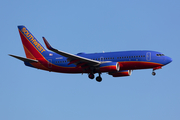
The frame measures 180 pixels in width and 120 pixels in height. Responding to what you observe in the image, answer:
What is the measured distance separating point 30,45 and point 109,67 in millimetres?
17466

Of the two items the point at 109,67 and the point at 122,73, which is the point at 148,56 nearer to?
the point at 109,67

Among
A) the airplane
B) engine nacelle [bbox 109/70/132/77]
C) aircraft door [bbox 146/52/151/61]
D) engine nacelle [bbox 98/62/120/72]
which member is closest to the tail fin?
the airplane

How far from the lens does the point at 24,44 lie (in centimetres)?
6519

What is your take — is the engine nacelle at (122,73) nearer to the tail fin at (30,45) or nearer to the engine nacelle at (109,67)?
the engine nacelle at (109,67)

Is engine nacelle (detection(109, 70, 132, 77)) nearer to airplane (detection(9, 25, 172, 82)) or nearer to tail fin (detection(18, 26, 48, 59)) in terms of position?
airplane (detection(9, 25, 172, 82))

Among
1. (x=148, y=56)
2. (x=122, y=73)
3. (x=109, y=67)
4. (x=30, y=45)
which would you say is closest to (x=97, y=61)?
(x=109, y=67)

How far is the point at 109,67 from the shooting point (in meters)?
55.6

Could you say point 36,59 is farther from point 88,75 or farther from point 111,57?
point 111,57

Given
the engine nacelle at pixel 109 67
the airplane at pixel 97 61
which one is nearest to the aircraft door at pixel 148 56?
the airplane at pixel 97 61

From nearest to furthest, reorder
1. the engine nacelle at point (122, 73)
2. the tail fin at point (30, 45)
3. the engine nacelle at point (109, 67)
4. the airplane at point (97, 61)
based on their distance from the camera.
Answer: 1. the engine nacelle at point (109, 67)
2. the airplane at point (97, 61)
3. the engine nacelle at point (122, 73)
4. the tail fin at point (30, 45)

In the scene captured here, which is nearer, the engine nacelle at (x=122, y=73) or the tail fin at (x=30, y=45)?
the engine nacelle at (x=122, y=73)

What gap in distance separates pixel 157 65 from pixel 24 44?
2563 cm

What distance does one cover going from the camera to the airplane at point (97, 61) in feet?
184

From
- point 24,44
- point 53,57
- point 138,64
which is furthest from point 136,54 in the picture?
point 24,44
